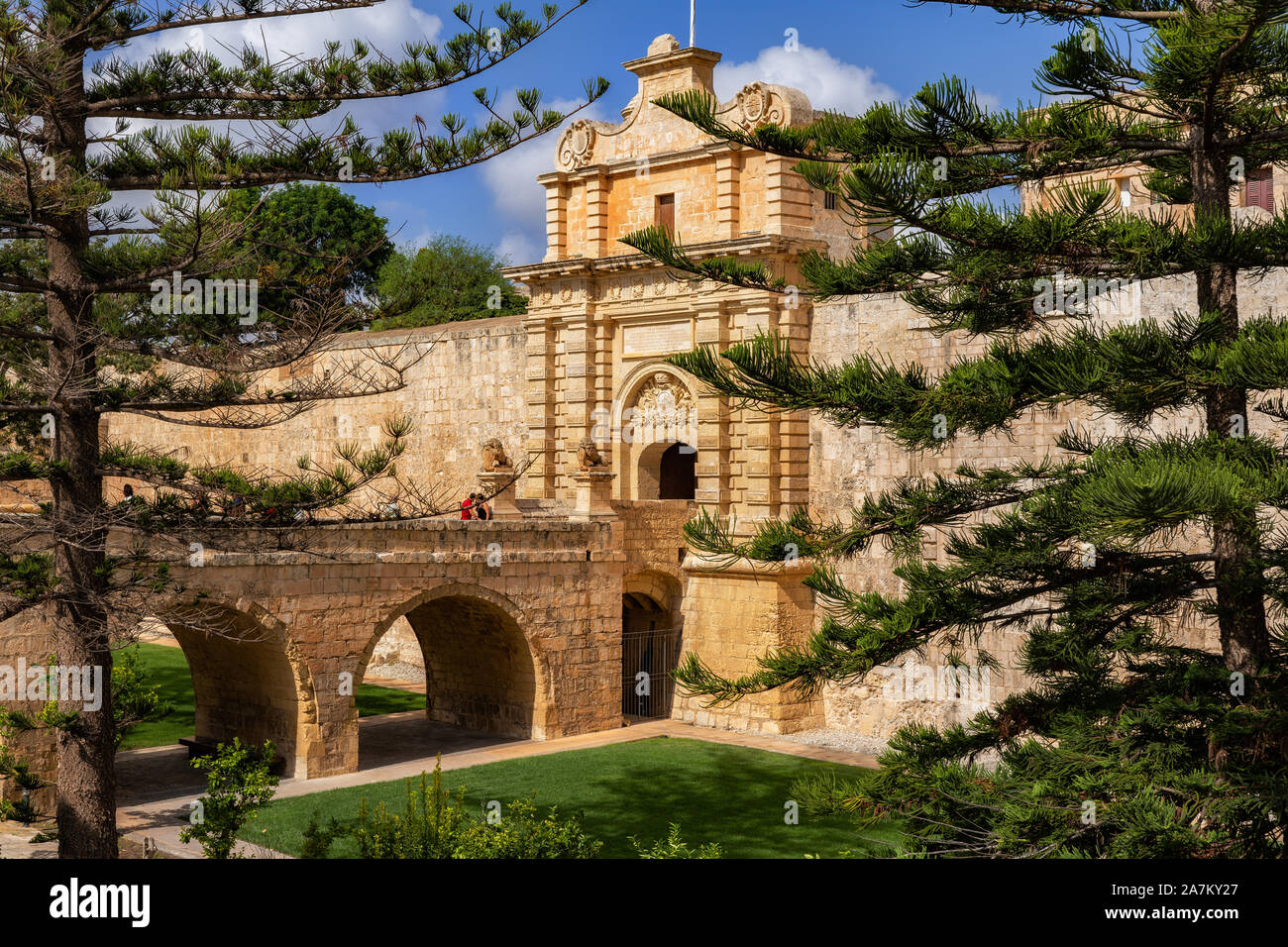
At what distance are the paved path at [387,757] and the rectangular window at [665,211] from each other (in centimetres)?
772

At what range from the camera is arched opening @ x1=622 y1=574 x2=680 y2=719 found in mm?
20734

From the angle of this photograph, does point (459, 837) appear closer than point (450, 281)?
Yes

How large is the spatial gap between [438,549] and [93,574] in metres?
8.90

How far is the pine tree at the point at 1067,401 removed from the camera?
262 inches

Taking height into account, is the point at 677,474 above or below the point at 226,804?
above

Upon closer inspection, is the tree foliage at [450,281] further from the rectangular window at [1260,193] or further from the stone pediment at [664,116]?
the rectangular window at [1260,193]

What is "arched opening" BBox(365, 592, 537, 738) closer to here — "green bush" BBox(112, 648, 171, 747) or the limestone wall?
the limestone wall

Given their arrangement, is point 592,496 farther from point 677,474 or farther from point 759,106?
point 759,106

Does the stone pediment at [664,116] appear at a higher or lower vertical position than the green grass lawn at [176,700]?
higher

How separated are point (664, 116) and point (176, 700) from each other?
12263mm

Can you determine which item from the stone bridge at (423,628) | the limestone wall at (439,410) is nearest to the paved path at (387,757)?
the stone bridge at (423,628)

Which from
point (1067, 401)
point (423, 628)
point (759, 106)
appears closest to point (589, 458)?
point (423, 628)

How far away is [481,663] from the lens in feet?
64.3

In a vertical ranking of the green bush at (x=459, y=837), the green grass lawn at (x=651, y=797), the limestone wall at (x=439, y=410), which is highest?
the limestone wall at (x=439, y=410)
